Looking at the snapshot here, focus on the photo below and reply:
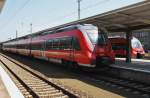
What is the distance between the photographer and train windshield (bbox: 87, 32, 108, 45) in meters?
17.2

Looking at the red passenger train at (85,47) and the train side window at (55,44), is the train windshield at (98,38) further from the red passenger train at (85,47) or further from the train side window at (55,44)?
the train side window at (55,44)

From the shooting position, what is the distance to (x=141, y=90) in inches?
456

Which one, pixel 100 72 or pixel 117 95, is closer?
pixel 117 95

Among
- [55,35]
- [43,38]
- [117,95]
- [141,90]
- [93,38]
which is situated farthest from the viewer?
[43,38]

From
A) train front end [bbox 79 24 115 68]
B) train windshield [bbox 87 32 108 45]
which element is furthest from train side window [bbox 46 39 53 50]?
train windshield [bbox 87 32 108 45]

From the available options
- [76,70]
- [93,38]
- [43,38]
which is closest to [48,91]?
[93,38]

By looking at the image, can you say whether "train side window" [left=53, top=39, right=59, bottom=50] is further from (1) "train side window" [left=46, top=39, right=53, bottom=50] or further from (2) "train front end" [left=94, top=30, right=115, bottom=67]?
(2) "train front end" [left=94, top=30, right=115, bottom=67]

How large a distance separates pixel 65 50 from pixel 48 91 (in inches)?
318

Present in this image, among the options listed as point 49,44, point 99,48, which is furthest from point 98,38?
point 49,44

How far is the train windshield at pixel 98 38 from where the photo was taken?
17.2 metres

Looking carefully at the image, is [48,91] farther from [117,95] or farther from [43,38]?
[43,38]

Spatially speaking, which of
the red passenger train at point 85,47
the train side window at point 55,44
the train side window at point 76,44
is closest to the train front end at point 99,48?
the red passenger train at point 85,47

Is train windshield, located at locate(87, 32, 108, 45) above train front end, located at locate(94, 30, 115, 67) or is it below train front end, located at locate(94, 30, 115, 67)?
above

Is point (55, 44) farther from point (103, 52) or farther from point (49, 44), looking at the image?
point (103, 52)
